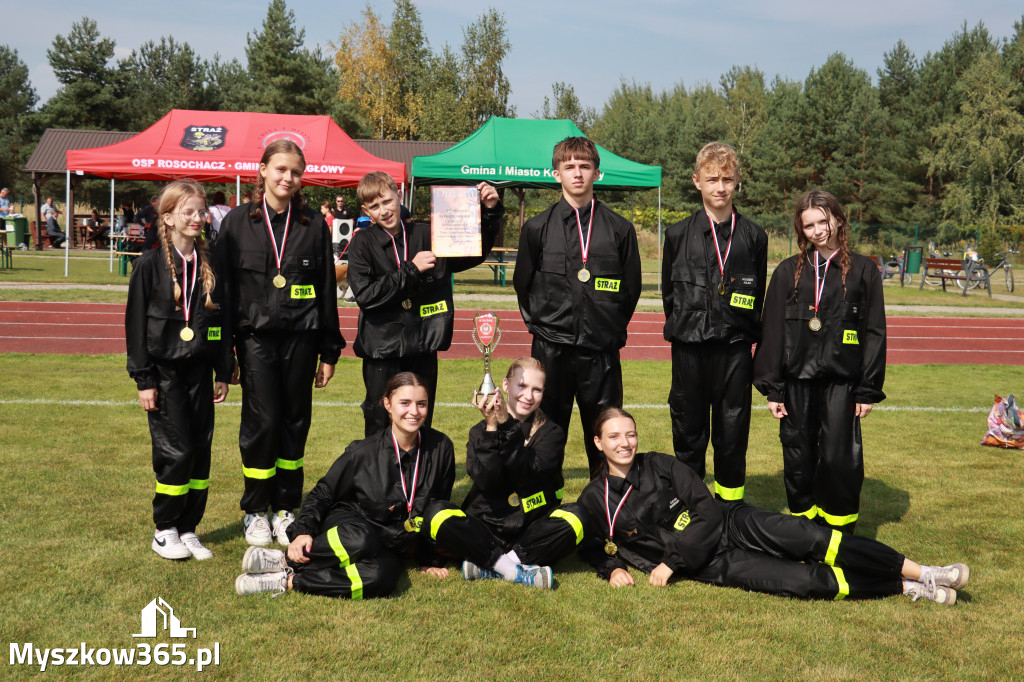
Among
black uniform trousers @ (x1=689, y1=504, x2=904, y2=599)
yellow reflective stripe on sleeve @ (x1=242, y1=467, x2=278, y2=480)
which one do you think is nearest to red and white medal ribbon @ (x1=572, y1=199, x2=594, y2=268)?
black uniform trousers @ (x1=689, y1=504, x2=904, y2=599)

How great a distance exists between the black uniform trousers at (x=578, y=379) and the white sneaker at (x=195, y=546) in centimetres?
185

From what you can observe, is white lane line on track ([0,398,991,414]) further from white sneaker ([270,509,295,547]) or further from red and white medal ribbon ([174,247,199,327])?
red and white medal ribbon ([174,247,199,327])

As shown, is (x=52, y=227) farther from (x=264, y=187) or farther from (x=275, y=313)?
(x=275, y=313)

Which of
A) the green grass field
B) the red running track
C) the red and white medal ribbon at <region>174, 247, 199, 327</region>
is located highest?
the red and white medal ribbon at <region>174, 247, 199, 327</region>

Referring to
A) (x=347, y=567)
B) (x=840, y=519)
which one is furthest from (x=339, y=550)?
(x=840, y=519)

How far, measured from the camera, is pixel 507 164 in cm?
1633

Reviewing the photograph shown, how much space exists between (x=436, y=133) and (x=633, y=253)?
37830 mm

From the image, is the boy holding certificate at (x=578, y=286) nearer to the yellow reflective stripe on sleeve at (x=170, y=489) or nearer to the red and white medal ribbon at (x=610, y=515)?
the red and white medal ribbon at (x=610, y=515)

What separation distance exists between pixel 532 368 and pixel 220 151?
15505 mm

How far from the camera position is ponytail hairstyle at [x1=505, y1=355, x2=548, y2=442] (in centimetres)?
407

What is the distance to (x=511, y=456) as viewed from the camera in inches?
153

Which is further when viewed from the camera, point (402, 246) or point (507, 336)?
point (507, 336)

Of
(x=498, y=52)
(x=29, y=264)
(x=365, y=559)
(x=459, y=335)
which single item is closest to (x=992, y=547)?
(x=365, y=559)
